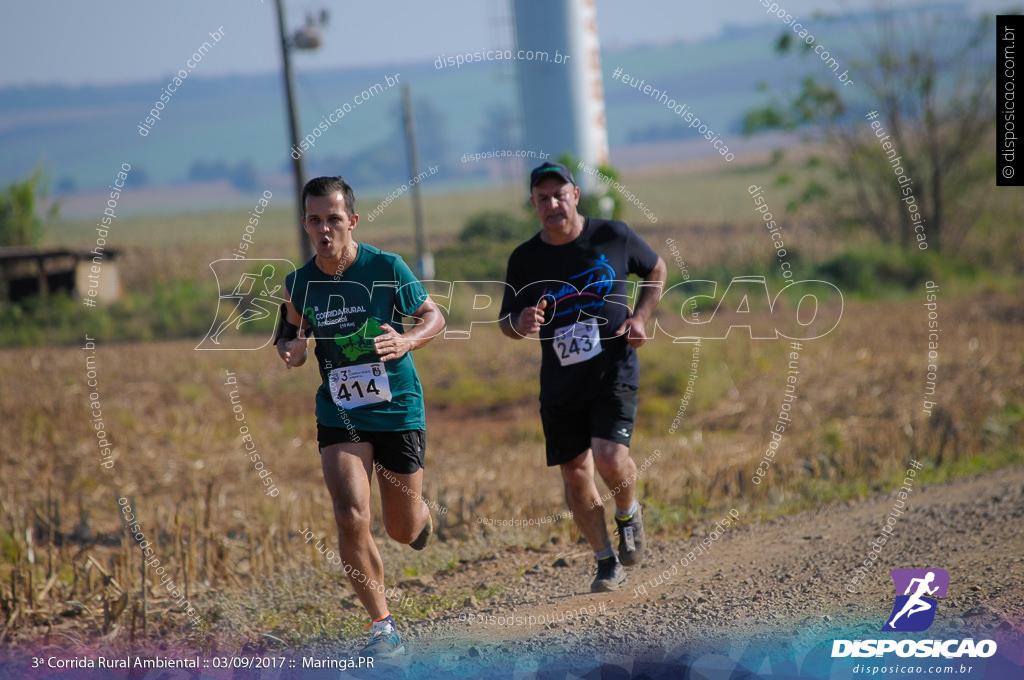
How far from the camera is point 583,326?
5.23m

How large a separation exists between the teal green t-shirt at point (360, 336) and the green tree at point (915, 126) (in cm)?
2264

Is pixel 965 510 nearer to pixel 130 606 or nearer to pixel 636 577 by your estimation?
pixel 636 577

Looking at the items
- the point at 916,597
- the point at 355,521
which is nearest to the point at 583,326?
the point at 355,521

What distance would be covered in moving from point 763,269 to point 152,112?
20289mm

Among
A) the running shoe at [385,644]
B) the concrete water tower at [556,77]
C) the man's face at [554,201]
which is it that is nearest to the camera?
the running shoe at [385,644]

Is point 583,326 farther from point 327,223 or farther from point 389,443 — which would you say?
point 327,223

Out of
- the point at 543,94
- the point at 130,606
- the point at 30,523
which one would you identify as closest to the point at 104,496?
the point at 30,523

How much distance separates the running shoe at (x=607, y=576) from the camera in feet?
18.0

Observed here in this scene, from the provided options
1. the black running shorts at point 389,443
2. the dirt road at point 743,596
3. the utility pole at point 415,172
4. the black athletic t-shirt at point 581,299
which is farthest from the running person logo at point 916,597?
the utility pole at point 415,172

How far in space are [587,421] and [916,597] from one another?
1.93 m

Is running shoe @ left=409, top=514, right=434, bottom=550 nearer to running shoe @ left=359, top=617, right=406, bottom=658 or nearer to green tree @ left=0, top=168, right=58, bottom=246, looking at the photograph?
running shoe @ left=359, top=617, right=406, bottom=658

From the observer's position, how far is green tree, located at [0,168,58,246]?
2238 centimetres

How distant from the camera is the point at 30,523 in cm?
723

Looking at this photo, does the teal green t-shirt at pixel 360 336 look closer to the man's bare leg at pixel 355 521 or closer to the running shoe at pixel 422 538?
the man's bare leg at pixel 355 521
